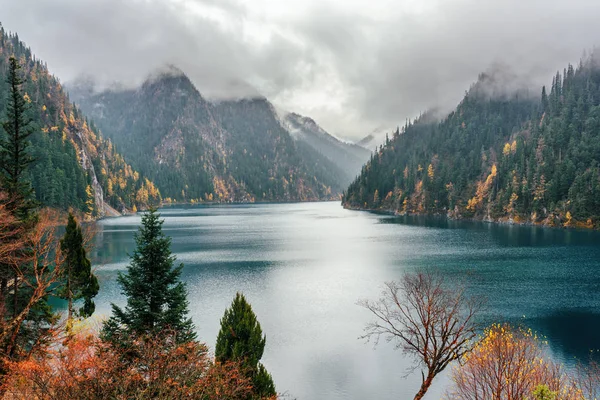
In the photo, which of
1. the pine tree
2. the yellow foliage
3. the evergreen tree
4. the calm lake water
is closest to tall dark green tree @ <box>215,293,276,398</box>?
the calm lake water

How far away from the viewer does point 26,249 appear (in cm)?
3212

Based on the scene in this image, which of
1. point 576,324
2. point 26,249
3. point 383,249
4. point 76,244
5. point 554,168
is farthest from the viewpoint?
point 554,168

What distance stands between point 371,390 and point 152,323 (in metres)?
19.5

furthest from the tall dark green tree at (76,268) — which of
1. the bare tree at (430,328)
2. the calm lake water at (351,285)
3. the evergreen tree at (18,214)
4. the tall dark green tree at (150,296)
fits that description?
the bare tree at (430,328)

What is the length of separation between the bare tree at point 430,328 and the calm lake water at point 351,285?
2.26m

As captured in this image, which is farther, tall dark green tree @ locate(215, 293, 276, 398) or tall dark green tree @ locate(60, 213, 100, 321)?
tall dark green tree @ locate(60, 213, 100, 321)

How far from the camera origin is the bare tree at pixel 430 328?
27013 millimetres

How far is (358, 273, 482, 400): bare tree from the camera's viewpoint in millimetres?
27013

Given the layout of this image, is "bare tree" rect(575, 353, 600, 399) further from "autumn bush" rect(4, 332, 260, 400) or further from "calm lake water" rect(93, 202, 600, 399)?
"autumn bush" rect(4, 332, 260, 400)

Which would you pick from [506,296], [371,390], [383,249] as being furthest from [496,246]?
[371,390]

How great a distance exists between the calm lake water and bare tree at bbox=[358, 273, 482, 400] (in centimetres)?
226

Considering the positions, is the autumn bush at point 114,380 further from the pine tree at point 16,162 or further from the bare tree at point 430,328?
the pine tree at point 16,162

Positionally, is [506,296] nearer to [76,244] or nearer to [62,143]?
[76,244]

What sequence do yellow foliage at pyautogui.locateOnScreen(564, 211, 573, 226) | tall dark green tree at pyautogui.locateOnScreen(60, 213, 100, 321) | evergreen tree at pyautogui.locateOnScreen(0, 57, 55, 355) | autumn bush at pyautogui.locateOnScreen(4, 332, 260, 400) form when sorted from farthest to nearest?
yellow foliage at pyautogui.locateOnScreen(564, 211, 573, 226) → tall dark green tree at pyautogui.locateOnScreen(60, 213, 100, 321) → evergreen tree at pyautogui.locateOnScreen(0, 57, 55, 355) → autumn bush at pyautogui.locateOnScreen(4, 332, 260, 400)
